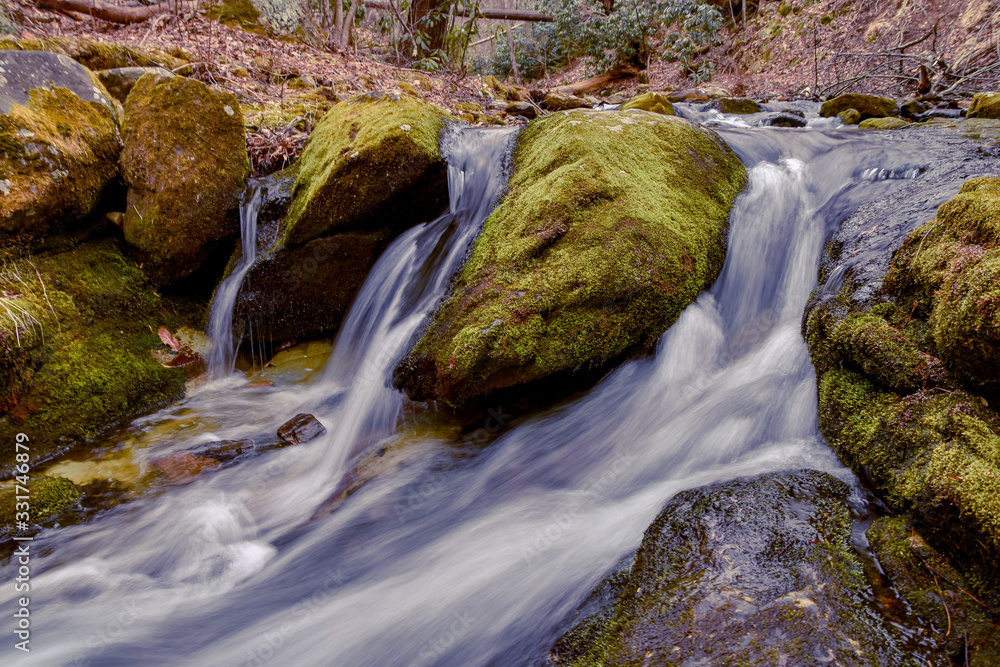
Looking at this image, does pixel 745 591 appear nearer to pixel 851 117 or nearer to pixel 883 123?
pixel 883 123

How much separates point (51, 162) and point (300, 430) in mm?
2975

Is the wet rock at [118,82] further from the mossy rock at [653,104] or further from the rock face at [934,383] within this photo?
the rock face at [934,383]

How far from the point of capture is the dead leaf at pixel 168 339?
476 cm

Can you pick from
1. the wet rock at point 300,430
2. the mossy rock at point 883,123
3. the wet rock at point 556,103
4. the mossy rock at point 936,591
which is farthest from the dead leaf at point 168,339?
the wet rock at point 556,103

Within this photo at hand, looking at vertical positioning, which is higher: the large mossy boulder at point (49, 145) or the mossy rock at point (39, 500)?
the large mossy boulder at point (49, 145)

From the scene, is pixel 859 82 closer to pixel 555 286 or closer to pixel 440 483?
pixel 555 286

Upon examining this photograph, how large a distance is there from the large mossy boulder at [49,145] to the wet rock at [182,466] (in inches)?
86.2

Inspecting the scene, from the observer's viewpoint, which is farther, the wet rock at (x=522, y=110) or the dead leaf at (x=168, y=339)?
the wet rock at (x=522, y=110)

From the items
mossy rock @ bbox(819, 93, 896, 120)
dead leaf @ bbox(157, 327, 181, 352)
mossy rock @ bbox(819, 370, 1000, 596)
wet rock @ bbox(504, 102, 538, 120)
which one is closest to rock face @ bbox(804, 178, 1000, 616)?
mossy rock @ bbox(819, 370, 1000, 596)

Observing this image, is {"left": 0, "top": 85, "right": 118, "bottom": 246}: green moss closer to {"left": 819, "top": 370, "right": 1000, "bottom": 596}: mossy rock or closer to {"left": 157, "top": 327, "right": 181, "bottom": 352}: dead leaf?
{"left": 157, "top": 327, "right": 181, "bottom": 352}: dead leaf

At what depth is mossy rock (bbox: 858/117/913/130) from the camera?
6.96 meters

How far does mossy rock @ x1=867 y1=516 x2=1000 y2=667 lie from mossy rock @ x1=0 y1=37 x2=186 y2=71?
8.53m

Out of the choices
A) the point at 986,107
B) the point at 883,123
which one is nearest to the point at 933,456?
the point at 883,123

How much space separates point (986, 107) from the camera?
659 centimetres
